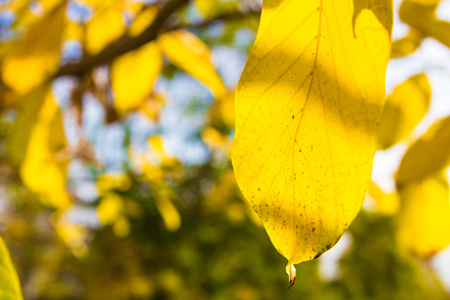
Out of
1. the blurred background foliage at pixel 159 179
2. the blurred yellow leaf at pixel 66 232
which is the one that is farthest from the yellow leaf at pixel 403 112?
the blurred yellow leaf at pixel 66 232

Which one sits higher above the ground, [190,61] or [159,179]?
[190,61]

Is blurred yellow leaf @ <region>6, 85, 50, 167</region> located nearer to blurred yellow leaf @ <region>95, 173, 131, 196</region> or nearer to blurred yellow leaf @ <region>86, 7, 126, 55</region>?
blurred yellow leaf @ <region>86, 7, 126, 55</region>

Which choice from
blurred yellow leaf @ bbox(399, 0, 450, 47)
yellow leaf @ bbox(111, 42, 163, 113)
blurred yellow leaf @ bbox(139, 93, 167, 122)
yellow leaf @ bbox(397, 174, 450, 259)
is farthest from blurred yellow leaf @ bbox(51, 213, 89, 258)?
blurred yellow leaf @ bbox(399, 0, 450, 47)

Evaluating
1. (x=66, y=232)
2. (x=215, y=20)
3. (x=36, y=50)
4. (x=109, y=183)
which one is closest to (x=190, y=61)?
(x=215, y=20)

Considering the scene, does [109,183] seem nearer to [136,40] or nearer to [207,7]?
[207,7]

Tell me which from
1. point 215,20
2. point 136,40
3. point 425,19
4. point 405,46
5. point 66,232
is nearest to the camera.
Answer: point 425,19

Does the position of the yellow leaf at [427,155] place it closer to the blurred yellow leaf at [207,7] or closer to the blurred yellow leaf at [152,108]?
the blurred yellow leaf at [207,7]

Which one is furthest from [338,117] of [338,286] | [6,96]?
[338,286]
